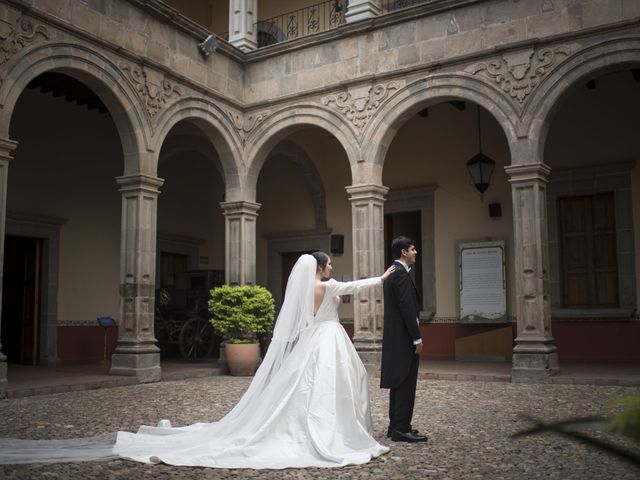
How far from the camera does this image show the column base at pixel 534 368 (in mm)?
8148

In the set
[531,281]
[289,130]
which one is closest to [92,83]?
[289,130]

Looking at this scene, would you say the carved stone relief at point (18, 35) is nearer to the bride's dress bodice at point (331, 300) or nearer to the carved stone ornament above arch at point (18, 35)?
the carved stone ornament above arch at point (18, 35)

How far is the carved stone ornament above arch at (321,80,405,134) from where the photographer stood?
32.4 ft

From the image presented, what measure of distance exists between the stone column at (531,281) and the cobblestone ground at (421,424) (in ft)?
1.43

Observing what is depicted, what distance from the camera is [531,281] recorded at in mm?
8477

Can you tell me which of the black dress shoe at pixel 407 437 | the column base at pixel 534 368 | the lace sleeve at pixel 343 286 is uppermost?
the lace sleeve at pixel 343 286

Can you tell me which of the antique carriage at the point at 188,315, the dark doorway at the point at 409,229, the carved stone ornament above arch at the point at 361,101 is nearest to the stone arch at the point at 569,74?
the carved stone ornament above arch at the point at 361,101

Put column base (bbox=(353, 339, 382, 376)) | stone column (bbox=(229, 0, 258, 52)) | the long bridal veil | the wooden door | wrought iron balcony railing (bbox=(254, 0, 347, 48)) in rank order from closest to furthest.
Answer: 1. the long bridal veil
2. column base (bbox=(353, 339, 382, 376))
3. the wooden door
4. stone column (bbox=(229, 0, 258, 52))
5. wrought iron balcony railing (bbox=(254, 0, 347, 48))

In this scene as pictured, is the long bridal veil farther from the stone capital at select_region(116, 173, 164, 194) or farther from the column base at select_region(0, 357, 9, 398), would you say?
the stone capital at select_region(116, 173, 164, 194)

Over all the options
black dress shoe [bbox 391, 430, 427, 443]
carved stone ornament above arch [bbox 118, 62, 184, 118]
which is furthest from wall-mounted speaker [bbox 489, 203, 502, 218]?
black dress shoe [bbox 391, 430, 427, 443]

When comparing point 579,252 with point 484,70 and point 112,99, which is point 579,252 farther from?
point 112,99

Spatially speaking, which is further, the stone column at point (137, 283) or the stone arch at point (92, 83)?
the stone column at point (137, 283)

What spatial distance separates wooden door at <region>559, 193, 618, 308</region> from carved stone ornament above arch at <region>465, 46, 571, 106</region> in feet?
9.56

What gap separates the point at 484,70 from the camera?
9078 mm
